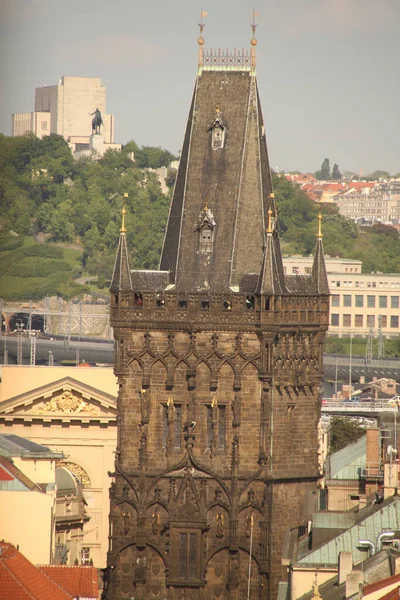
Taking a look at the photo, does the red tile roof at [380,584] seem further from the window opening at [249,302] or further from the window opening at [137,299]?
the window opening at [137,299]

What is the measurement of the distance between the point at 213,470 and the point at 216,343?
14.1ft

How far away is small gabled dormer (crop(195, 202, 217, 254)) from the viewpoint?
95.2 meters

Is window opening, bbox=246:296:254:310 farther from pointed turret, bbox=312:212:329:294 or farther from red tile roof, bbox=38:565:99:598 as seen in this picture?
red tile roof, bbox=38:565:99:598

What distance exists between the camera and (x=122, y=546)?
309 feet

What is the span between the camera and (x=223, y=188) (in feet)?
314

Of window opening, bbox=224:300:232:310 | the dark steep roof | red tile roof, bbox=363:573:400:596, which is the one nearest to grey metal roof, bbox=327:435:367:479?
window opening, bbox=224:300:232:310

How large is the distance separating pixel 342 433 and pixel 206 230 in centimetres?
5719

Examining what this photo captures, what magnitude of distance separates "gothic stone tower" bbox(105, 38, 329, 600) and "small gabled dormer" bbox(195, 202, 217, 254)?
5 cm

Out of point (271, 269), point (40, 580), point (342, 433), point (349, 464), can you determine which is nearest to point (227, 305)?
point (271, 269)

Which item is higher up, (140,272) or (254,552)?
(140,272)

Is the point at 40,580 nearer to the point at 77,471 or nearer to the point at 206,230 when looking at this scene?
the point at 206,230

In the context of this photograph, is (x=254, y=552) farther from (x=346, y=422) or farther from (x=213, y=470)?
(x=346, y=422)

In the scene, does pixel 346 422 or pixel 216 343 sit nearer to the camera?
pixel 216 343

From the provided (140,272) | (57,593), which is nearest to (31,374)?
(140,272)
